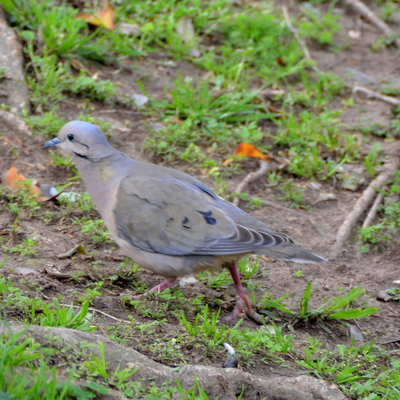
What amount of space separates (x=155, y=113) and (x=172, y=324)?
302cm

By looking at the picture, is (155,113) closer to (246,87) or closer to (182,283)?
(246,87)

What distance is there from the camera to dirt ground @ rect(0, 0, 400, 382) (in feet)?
12.0

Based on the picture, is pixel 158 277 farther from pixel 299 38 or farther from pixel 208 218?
pixel 299 38

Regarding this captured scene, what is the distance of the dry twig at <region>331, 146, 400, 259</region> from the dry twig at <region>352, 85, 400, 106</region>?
993 mm

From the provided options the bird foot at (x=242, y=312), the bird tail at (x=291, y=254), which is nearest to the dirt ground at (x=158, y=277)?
the bird foot at (x=242, y=312)

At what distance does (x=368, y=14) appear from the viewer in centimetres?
854

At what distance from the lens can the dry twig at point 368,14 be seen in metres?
8.28

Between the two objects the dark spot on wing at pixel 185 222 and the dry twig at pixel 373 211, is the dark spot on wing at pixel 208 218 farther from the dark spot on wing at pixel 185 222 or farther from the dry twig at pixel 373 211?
the dry twig at pixel 373 211

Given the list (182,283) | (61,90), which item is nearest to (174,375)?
(182,283)

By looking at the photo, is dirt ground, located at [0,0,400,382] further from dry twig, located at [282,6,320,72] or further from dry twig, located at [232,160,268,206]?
dry twig, located at [282,6,320,72]

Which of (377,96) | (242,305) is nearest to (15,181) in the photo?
(242,305)

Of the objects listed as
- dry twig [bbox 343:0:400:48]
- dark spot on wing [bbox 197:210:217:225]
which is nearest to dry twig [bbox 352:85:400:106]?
dry twig [bbox 343:0:400:48]

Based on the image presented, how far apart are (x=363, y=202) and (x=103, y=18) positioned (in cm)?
367

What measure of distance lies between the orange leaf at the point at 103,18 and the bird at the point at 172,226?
3019mm
